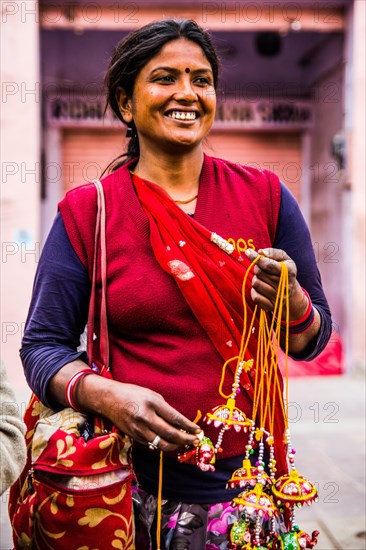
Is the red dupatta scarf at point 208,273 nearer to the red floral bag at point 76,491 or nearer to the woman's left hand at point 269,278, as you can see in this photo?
the woman's left hand at point 269,278

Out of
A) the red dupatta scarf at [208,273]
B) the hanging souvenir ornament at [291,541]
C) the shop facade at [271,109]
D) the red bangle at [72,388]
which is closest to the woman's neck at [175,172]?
the red dupatta scarf at [208,273]

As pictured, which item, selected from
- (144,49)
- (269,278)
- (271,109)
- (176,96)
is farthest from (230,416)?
(271,109)

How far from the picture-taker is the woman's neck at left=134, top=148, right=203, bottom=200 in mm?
2080

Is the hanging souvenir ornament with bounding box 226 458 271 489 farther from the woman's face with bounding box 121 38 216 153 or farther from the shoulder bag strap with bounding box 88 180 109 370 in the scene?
the woman's face with bounding box 121 38 216 153

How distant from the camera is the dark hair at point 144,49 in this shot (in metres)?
2.03

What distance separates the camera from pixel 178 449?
76.4 inches

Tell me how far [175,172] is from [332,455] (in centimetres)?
345

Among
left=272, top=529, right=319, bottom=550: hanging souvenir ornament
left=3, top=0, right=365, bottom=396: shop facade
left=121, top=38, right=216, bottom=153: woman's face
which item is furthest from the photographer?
left=3, top=0, right=365, bottom=396: shop facade

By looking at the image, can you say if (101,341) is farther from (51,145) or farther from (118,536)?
(51,145)

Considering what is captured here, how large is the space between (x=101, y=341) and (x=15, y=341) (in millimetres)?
5181

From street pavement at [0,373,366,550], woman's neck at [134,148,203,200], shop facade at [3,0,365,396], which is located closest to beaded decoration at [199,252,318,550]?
woman's neck at [134,148,203,200]

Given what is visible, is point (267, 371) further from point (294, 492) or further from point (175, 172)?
point (175, 172)

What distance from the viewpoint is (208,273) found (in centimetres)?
191

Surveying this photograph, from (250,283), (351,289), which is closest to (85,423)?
(250,283)
